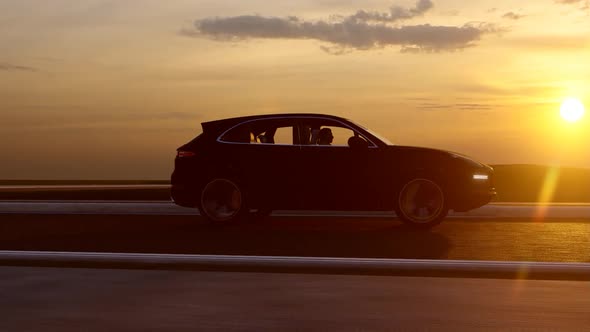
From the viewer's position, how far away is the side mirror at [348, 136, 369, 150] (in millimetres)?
15010

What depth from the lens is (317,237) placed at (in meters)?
13.2

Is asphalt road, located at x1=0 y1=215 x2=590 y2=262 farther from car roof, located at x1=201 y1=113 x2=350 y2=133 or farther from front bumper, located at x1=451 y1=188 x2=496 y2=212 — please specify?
car roof, located at x1=201 y1=113 x2=350 y2=133

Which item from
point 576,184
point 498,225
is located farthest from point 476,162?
point 576,184

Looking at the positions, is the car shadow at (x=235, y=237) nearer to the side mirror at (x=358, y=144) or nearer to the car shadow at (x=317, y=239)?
the car shadow at (x=317, y=239)

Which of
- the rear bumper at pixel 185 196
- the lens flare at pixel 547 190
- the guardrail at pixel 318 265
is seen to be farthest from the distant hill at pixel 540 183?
the guardrail at pixel 318 265

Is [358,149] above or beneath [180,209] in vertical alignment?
above

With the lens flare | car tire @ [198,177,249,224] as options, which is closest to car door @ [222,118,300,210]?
car tire @ [198,177,249,224]

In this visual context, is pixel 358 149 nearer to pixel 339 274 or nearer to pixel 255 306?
pixel 339 274

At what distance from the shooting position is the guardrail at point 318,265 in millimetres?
9078

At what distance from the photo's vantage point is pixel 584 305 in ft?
24.1

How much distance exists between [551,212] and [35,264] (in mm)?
10161

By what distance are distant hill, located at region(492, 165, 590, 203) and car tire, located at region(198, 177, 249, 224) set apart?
10198 millimetres

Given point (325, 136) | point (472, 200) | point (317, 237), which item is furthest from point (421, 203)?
point (317, 237)

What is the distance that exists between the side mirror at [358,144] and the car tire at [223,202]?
6.27 feet
